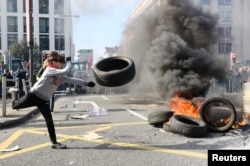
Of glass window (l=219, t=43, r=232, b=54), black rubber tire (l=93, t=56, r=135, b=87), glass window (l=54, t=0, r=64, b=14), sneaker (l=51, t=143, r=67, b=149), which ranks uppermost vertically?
glass window (l=54, t=0, r=64, b=14)

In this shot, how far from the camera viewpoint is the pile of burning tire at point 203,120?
7094 millimetres

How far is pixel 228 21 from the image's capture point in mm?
16266

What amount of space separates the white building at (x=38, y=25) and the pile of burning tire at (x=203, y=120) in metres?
57.6

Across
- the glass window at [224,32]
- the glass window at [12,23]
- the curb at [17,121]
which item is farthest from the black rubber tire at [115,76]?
the glass window at [12,23]

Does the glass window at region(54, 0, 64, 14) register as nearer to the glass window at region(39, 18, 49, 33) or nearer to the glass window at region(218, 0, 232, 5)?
the glass window at region(39, 18, 49, 33)

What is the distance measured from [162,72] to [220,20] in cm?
474

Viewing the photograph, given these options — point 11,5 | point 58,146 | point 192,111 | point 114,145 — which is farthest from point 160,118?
point 11,5

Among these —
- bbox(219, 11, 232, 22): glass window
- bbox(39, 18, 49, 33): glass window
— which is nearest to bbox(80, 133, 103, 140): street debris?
bbox(219, 11, 232, 22): glass window

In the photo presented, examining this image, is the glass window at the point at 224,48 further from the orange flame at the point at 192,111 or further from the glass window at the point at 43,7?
the glass window at the point at 43,7

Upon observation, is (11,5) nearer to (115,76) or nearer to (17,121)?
(17,121)

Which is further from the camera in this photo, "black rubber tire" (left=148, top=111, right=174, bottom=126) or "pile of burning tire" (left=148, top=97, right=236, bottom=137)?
"black rubber tire" (left=148, top=111, right=174, bottom=126)

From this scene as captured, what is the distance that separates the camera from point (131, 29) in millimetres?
18406

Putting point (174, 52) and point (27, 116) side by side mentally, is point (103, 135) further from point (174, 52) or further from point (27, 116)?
point (174, 52)

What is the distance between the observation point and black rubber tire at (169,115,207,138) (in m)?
7.01
